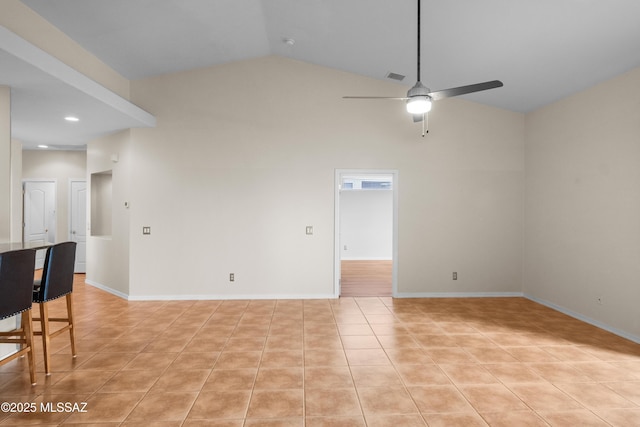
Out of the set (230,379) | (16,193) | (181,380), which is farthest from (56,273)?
(16,193)

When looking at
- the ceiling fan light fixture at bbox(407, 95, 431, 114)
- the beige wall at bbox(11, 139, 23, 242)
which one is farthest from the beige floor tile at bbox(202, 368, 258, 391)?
the beige wall at bbox(11, 139, 23, 242)

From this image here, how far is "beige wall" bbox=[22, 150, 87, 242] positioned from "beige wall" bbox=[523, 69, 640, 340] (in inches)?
345

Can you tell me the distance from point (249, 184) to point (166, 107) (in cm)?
175

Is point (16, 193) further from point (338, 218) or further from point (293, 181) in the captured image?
point (338, 218)

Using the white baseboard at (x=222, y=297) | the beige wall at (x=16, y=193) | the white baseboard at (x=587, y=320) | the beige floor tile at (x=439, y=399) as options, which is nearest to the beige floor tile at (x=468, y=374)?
the beige floor tile at (x=439, y=399)

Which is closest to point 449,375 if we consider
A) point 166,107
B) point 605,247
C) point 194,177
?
point 605,247

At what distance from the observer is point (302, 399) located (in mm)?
2590

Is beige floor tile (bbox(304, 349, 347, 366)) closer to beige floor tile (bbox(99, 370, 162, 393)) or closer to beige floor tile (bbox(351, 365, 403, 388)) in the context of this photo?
beige floor tile (bbox(351, 365, 403, 388))

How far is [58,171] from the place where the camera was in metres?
7.54

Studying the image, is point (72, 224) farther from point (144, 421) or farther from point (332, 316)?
point (144, 421)

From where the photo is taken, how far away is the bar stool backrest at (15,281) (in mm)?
2439

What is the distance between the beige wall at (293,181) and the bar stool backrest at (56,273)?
225 centimetres

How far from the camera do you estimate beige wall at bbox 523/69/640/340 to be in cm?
387

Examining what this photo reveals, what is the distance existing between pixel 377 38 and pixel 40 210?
25.1ft
